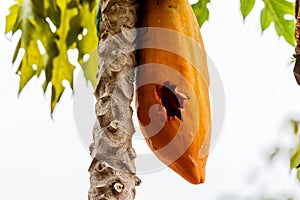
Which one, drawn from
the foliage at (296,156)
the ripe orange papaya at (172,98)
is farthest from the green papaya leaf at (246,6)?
the ripe orange papaya at (172,98)

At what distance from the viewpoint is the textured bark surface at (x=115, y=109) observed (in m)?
0.69

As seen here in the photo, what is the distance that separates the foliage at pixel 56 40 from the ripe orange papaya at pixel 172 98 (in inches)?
28.1

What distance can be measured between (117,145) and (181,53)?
233 mm

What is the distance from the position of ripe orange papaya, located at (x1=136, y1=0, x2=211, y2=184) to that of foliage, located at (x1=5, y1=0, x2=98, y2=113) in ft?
2.35

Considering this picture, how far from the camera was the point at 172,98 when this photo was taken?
33.3 inches

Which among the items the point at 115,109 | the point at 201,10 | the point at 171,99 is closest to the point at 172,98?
the point at 171,99

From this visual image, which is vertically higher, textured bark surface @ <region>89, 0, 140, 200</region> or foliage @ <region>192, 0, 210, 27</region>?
foliage @ <region>192, 0, 210, 27</region>

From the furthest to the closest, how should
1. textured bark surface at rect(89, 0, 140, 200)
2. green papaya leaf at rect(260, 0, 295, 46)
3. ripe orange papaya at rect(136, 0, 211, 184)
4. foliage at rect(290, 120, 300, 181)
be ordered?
green papaya leaf at rect(260, 0, 295, 46)
foliage at rect(290, 120, 300, 181)
ripe orange papaya at rect(136, 0, 211, 184)
textured bark surface at rect(89, 0, 140, 200)

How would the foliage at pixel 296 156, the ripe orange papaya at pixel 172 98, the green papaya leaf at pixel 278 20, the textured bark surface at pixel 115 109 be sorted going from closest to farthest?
the textured bark surface at pixel 115 109 → the ripe orange papaya at pixel 172 98 → the foliage at pixel 296 156 → the green papaya leaf at pixel 278 20

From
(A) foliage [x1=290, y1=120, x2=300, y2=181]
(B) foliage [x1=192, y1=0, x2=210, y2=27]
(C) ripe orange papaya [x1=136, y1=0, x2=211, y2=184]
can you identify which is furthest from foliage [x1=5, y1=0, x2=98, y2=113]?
(C) ripe orange papaya [x1=136, y1=0, x2=211, y2=184]

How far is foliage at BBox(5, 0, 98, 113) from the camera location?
5.15ft

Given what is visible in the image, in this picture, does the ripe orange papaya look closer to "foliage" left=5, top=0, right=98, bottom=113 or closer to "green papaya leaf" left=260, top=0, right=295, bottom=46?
"foliage" left=5, top=0, right=98, bottom=113

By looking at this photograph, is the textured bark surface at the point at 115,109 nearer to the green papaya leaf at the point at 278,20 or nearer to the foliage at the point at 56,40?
the foliage at the point at 56,40

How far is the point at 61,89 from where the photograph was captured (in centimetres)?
166
